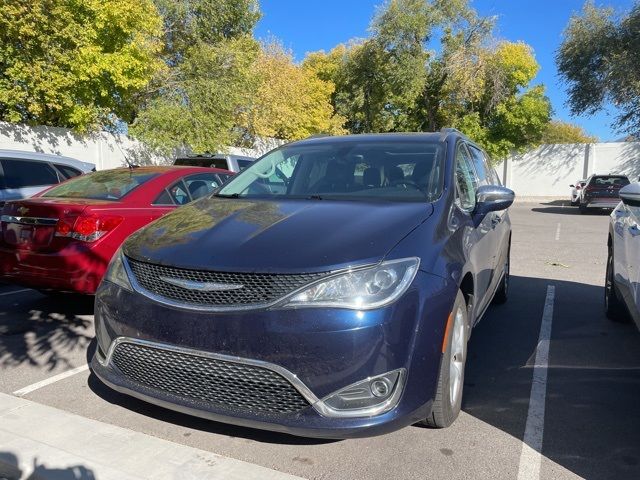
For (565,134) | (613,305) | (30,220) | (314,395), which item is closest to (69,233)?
(30,220)

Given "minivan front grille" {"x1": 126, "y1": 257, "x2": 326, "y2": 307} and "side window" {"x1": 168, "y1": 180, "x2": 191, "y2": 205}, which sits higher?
"side window" {"x1": 168, "y1": 180, "x2": 191, "y2": 205}

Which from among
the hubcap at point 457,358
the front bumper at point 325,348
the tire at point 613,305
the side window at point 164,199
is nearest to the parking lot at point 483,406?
the tire at point 613,305

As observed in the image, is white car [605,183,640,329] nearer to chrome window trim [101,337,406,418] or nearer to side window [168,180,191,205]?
chrome window trim [101,337,406,418]

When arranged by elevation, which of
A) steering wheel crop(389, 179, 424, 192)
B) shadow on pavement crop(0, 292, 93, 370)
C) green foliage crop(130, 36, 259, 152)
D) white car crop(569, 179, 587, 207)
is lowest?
white car crop(569, 179, 587, 207)

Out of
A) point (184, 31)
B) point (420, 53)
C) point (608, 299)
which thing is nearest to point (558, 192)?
point (420, 53)

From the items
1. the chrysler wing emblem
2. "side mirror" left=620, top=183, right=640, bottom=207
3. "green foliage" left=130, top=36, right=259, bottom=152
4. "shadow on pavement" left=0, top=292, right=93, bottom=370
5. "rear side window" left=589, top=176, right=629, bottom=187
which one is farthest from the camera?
"rear side window" left=589, top=176, right=629, bottom=187

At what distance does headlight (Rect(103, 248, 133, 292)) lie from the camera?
122 inches

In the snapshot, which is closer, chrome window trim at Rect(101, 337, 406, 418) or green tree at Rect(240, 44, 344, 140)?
A: chrome window trim at Rect(101, 337, 406, 418)

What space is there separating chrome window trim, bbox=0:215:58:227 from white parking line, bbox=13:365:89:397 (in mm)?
Answer: 1428

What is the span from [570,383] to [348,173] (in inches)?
86.4

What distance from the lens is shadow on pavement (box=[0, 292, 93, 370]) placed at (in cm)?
445

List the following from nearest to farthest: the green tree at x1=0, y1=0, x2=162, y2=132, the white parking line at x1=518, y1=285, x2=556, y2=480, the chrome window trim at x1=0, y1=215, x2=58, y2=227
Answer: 1. the white parking line at x1=518, y1=285, x2=556, y2=480
2. the chrome window trim at x1=0, y1=215, x2=58, y2=227
3. the green tree at x1=0, y1=0, x2=162, y2=132

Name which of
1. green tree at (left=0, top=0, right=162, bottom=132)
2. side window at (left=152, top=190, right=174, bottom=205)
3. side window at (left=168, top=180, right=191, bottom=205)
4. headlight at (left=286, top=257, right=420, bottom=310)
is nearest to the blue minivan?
headlight at (left=286, top=257, right=420, bottom=310)

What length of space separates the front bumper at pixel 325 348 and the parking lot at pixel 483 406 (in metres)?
0.40
